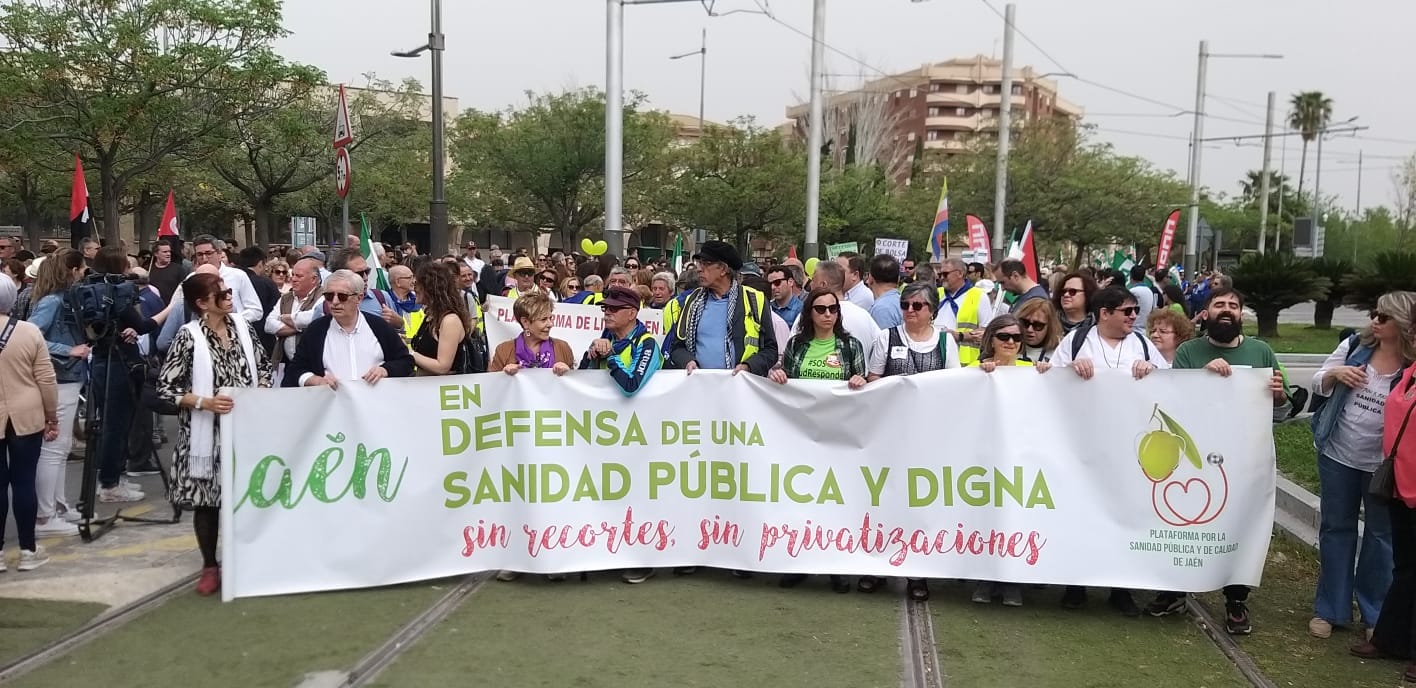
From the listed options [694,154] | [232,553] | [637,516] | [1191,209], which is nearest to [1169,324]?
[637,516]

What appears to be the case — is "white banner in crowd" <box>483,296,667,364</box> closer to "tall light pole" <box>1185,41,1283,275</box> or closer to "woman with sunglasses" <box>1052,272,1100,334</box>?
"woman with sunglasses" <box>1052,272,1100,334</box>

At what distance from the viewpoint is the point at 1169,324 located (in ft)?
21.7

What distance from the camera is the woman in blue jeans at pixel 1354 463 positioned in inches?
198

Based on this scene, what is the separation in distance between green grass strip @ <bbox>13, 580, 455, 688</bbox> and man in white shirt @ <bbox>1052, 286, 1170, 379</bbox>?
3567 millimetres

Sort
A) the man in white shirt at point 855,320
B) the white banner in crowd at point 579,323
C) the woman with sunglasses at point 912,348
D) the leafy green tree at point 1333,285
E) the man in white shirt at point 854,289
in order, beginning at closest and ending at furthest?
1. the woman with sunglasses at point 912,348
2. the man in white shirt at point 855,320
3. the man in white shirt at point 854,289
4. the white banner in crowd at point 579,323
5. the leafy green tree at point 1333,285

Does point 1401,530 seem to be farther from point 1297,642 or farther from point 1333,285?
point 1333,285

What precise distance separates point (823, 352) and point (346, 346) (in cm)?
257

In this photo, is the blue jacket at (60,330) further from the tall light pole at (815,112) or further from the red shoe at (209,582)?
the tall light pole at (815,112)

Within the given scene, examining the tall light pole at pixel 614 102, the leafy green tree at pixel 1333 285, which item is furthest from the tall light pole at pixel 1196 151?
the tall light pole at pixel 614 102

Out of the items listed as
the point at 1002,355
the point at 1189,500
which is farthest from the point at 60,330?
the point at 1189,500

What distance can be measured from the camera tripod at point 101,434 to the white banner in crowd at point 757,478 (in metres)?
1.27

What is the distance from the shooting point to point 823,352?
5965 millimetres

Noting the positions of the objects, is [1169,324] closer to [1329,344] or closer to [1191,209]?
[1329,344]

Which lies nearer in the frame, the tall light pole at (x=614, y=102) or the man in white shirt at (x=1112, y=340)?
the man in white shirt at (x=1112, y=340)
